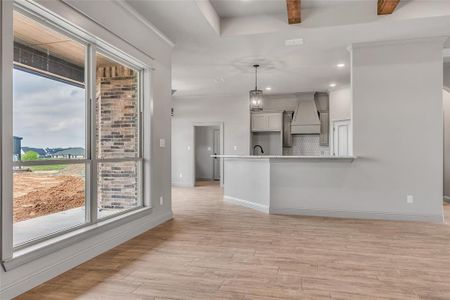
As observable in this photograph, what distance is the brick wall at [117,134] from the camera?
3760 millimetres

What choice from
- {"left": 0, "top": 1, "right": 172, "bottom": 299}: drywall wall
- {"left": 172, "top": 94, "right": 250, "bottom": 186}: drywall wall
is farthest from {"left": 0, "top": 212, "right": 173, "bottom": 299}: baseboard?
{"left": 172, "top": 94, "right": 250, "bottom": 186}: drywall wall

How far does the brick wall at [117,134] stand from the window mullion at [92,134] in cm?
46

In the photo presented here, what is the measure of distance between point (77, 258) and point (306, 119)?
23.6 ft

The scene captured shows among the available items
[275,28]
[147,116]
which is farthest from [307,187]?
[147,116]

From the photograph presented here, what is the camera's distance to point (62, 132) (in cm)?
298

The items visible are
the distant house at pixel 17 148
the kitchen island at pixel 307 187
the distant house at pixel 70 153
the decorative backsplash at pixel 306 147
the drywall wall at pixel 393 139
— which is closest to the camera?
A: the distant house at pixel 17 148

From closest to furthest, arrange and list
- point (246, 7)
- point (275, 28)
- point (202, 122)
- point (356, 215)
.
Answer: point (246, 7), point (275, 28), point (356, 215), point (202, 122)

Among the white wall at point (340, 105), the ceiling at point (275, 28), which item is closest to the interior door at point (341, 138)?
the white wall at point (340, 105)

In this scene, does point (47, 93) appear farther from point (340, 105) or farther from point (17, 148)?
point (340, 105)

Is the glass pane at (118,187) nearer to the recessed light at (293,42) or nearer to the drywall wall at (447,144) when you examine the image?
the recessed light at (293,42)

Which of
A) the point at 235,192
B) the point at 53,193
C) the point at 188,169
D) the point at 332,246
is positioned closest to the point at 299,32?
the point at 332,246

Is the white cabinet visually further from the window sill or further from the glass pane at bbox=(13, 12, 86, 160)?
the glass pane at bbox=(13, 12, 86, 160)

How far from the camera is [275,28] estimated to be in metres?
4.34

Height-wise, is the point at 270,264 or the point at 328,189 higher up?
the point at 328,189
